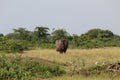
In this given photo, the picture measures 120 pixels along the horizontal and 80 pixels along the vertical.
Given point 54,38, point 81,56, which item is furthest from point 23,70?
point 54,38

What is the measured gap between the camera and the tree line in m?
36.1

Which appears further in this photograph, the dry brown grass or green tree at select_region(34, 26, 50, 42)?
green tree at select_region(34, 26, 50, 42)

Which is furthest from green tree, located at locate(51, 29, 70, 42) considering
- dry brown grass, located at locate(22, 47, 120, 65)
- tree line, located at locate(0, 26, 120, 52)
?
dry brown grass, located at locate(22, 47, 120, 65)

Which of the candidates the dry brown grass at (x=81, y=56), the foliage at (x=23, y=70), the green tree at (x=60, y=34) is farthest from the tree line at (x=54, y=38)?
the foliage at (x=23, y=70)

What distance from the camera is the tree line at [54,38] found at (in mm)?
36125

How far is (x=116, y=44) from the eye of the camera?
3728 centimetres

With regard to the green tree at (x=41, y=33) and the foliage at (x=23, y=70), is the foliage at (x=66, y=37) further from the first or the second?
the foliage at (x=23, y=70)

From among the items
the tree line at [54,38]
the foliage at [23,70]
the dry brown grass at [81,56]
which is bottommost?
the foliage at [23,70]

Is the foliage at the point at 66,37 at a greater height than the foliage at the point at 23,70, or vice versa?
the foliage at the point at 66,37

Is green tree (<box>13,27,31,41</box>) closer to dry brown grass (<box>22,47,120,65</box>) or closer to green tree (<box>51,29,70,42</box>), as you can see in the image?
green tree (<box>51,29,70,42</box>)

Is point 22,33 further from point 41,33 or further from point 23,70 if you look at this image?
point 23,70

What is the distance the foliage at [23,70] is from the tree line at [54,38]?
47.2 ft

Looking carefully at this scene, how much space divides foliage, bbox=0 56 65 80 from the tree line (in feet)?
47.2

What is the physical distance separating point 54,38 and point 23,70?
3306cm
